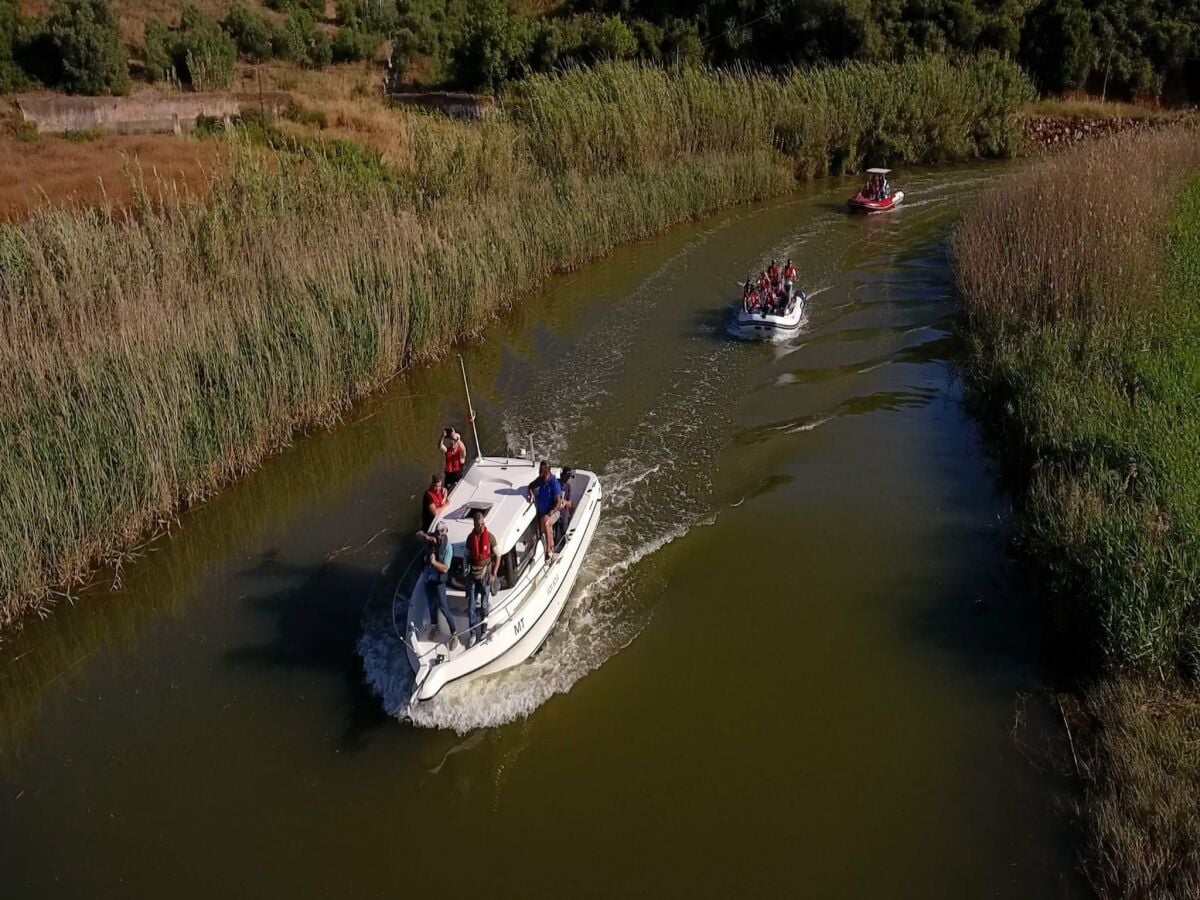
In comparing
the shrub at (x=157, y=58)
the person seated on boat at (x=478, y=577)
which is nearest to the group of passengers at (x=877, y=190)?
the person seated on boat at (x=478, y=577)

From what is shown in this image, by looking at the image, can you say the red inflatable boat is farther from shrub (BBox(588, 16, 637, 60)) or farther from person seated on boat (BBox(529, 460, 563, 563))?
person seated on boat (BBox(529, 460, 563, 563))

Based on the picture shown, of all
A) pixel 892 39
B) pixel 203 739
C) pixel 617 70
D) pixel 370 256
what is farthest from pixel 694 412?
pixel 892 39

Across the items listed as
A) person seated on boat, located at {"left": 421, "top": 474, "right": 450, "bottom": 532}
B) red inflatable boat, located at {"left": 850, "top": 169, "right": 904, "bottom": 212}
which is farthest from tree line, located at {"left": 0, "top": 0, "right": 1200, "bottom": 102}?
person seated on boat, located at {"left": 421, "top": 474, "right": 450, "bottom": 532}

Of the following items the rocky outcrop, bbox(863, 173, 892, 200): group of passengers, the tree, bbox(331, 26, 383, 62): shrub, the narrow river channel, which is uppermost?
bbox(331, 26, 383, 62): shrub

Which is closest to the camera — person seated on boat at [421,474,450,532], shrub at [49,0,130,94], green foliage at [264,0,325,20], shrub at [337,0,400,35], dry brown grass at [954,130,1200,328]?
person seated on boat at [421,474,450,532]

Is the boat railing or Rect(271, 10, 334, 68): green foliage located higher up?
Rect(271, 10, 334, 68): green foliage

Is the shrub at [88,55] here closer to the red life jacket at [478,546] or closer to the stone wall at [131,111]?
the stone wall at [131,111]

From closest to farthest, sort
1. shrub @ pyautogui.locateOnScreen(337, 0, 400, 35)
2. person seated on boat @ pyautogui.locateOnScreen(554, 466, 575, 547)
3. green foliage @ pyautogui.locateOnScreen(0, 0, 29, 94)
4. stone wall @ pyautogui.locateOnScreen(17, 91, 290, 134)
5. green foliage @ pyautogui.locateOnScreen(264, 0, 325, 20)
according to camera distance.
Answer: person seated on boat @ pyautogui.locateOnScreen(554, 466, 575, 547) → stone wall @ pyautogui.locateOnScreen(17, 91, 290, 134) → green foliage @ pyautogui.locateOnScreen(0, 0, 29, 94) → green foliage @ pyautogui.locateOnScreen(264, 0, 325, 20) → shrub @ pyautogui.locateOnScreen(337, 0, 400, 35)

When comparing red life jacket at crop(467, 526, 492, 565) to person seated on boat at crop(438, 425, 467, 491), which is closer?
red life jacket at crop(467, 526, 492, 565)
